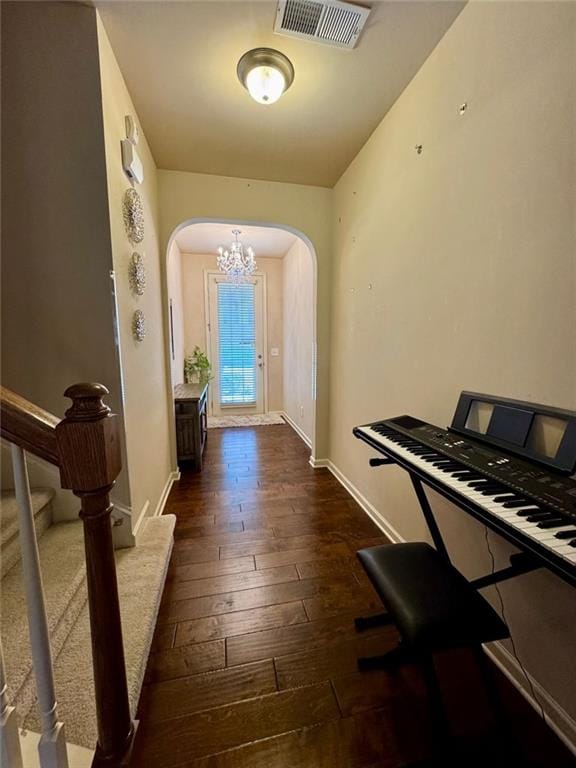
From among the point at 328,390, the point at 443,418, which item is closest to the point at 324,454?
the point at 328,390

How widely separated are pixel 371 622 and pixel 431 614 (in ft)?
1.96

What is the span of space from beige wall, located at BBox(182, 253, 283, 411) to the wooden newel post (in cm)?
484

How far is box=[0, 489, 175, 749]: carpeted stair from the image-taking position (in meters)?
0.96

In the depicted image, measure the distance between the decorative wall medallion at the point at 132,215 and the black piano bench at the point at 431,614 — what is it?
208 cm

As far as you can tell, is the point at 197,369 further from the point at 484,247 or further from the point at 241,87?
the point at 484,247

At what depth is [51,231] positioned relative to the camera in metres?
1.50

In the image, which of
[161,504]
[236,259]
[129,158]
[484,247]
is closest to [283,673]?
[161,504]

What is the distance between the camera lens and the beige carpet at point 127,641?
97 centimetres

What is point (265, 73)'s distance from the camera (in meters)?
1.62

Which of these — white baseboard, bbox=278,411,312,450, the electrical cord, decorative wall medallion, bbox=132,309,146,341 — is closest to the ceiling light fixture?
decorative wall medallion, bbox=132,309,146,341

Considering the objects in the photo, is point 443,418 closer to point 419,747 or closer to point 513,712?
point 513,712

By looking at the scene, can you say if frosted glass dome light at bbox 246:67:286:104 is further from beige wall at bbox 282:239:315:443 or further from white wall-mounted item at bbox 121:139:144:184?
beige wall at bbox 282:239:315:443

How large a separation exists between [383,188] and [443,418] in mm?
1583

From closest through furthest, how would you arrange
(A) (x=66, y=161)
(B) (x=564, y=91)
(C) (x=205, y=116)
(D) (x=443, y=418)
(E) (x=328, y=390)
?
(B) (x=564, y=91), (A) (x=66, y=161), (D) (x=443, y=418), (C) (x=205, y=116), (E) (x=328, y=390)
